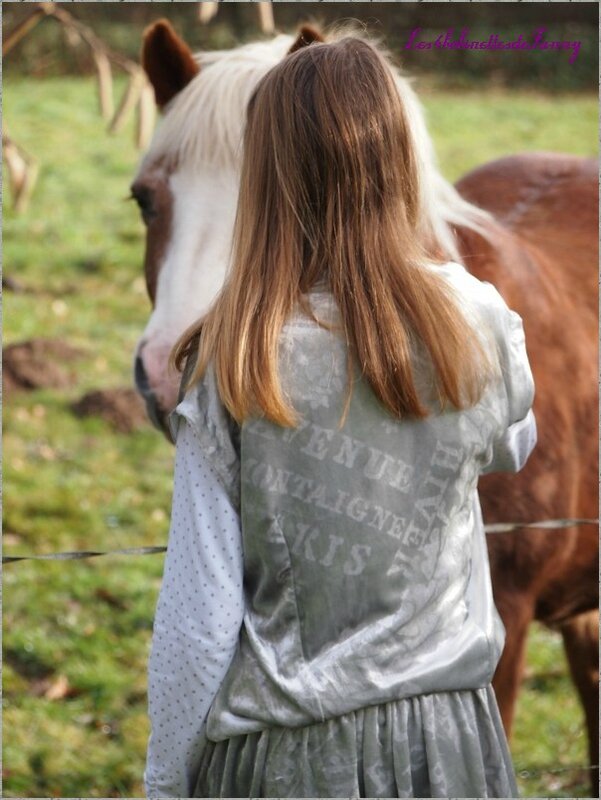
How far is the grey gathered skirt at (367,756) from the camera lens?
157 cm

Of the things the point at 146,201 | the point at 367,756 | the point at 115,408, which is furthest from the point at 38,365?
the point at 367,756

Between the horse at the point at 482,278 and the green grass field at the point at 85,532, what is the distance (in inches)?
24.5

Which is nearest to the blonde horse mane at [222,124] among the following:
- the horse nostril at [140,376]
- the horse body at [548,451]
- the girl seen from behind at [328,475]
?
the horse body at [548,451]

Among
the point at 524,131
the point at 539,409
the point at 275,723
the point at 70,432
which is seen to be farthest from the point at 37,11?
the point at 524,131

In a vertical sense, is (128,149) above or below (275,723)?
below

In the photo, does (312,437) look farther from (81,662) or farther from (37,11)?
(81,662)

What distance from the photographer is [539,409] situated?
8.16ft

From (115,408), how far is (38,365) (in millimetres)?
639

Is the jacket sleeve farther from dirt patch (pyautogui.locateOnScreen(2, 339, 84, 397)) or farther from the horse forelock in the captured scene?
dirt patch (pyautogui.locateOnScreen(2, 339, 84, 397))

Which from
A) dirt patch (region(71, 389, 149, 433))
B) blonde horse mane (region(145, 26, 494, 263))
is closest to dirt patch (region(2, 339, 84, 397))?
dirt patch (region(71, 389, 149, 433))

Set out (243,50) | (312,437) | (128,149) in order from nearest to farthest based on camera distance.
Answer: (312,437) → (243,50) → (128,149)

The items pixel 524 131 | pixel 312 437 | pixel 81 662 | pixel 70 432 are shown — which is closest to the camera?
pixel 312 437

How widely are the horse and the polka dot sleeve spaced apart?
773 millimetres

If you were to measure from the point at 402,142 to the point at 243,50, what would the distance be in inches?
49.2
